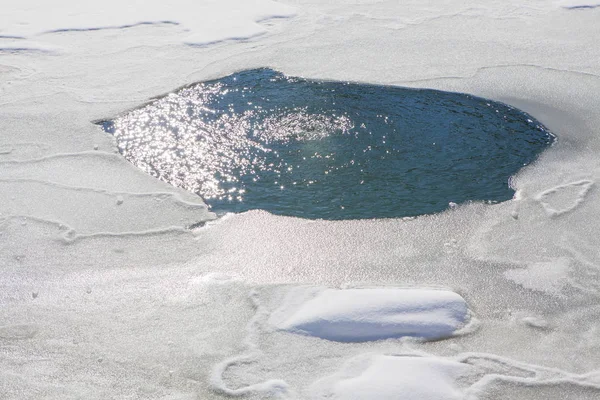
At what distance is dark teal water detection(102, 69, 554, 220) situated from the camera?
177 inches

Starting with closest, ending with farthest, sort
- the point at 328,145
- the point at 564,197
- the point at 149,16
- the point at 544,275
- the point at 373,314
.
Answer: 1. the point at 373,314
2. the point at 544,275
3. the point at 564,197
4. the point at 328,145
5. the point at 149,16

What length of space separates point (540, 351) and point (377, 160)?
2.15 metres

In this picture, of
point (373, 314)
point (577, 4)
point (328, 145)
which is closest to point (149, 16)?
point (328, 145)

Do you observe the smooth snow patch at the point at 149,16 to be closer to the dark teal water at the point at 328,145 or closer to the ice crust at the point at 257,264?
the ice crust at the point at 257,264

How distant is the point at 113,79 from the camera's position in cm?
640

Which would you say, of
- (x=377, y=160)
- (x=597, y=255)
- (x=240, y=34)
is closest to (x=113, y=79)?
(x=240, y=34)

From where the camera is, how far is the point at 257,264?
3.79m

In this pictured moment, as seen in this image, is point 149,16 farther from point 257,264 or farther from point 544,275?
point 544,275

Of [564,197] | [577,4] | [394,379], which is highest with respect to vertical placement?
[577,4]

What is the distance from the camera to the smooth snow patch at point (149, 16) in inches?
299

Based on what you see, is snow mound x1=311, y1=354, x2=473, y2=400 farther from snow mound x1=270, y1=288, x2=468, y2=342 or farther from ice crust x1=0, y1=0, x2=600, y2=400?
snow mound x1=270, y1=288, x2=468, y2=342

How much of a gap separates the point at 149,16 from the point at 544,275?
236 inches

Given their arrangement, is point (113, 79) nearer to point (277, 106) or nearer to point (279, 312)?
point (277, 106)

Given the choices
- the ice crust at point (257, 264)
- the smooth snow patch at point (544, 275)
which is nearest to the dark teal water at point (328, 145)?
the ice crust at point (257, 264)
